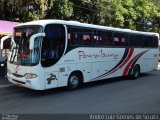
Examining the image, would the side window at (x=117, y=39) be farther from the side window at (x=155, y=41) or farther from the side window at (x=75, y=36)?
the side window at (x=155, y=41)

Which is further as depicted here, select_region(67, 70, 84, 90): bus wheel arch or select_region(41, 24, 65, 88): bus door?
select_region(67, 70, 84, 90): bus wheel arch

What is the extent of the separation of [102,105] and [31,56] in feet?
10.2

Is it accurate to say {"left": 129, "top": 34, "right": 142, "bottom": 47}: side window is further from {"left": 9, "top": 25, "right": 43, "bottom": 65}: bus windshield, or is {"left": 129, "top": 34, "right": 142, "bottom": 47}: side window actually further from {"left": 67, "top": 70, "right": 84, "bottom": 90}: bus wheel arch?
{"left": 9, "top": 25, "right": 43, "bottom": 65}: bus windshield

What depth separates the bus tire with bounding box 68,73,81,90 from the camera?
11906 mm

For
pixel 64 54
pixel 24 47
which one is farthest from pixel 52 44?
pixel 24 47

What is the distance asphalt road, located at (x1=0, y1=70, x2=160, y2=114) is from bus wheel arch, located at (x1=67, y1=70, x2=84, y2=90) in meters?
0.27

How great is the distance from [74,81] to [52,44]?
2123 millimetres

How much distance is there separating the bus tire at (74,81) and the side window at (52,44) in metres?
1.29

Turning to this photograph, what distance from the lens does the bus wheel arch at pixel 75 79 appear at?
A: 469 inches

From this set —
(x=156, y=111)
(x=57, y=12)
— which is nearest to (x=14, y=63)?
(x=156, y=111)

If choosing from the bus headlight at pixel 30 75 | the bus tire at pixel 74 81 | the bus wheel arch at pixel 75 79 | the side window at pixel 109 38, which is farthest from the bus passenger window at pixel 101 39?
the bus headlight at pixel 30 75

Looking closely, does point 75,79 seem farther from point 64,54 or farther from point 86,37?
point 86,37

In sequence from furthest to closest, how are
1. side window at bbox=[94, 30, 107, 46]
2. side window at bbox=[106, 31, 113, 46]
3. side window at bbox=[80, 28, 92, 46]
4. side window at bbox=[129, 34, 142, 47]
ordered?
side window at bbox=[129, 34, 142, 47], side window at bbox=[106, 31, 113, 46], side window at bbox=[94, 30, 107, 46], side window at bbox=[80, 28, 92, 46]

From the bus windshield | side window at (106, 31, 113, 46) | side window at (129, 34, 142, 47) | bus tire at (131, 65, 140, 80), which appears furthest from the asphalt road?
side window at (129, 34, 142, 47)
